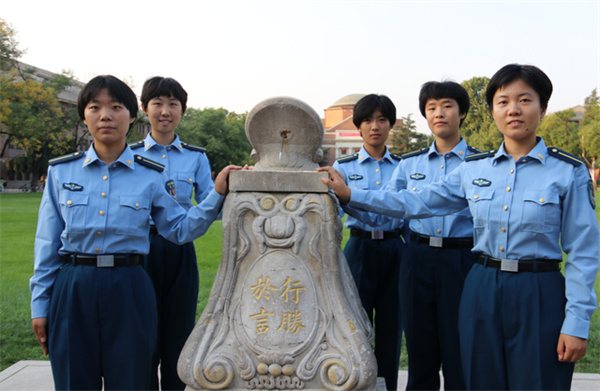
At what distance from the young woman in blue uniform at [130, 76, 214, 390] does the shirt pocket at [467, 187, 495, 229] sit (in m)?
1.79

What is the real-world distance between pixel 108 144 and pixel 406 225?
2.04 m

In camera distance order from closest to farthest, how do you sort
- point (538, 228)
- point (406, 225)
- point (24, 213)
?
point (538, 228) < point (406, 225) < point (24, 213)

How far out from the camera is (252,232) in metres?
2.63

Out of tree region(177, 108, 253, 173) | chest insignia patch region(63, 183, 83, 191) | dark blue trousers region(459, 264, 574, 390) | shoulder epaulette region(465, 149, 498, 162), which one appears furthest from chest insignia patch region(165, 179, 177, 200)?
tree region(177, 108, 253, 173)

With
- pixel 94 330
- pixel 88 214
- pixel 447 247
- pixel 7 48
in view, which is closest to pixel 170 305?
pixel 94 330

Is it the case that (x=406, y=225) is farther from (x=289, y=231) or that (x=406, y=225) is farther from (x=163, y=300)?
(x=163, y=300)

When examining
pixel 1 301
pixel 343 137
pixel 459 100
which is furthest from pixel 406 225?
pixel 343 137

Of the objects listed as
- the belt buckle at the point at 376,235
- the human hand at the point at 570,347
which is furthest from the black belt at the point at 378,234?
the human hand at the point at 570,347

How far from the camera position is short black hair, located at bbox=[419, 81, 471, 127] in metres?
3.22

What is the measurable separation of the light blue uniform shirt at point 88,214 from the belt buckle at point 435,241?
1647 millimetres

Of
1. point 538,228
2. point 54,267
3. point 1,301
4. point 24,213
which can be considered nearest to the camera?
point 538,228

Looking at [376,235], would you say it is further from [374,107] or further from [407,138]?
[407,138]

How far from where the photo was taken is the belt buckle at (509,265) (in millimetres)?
2269

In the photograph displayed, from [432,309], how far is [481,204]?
955mm
